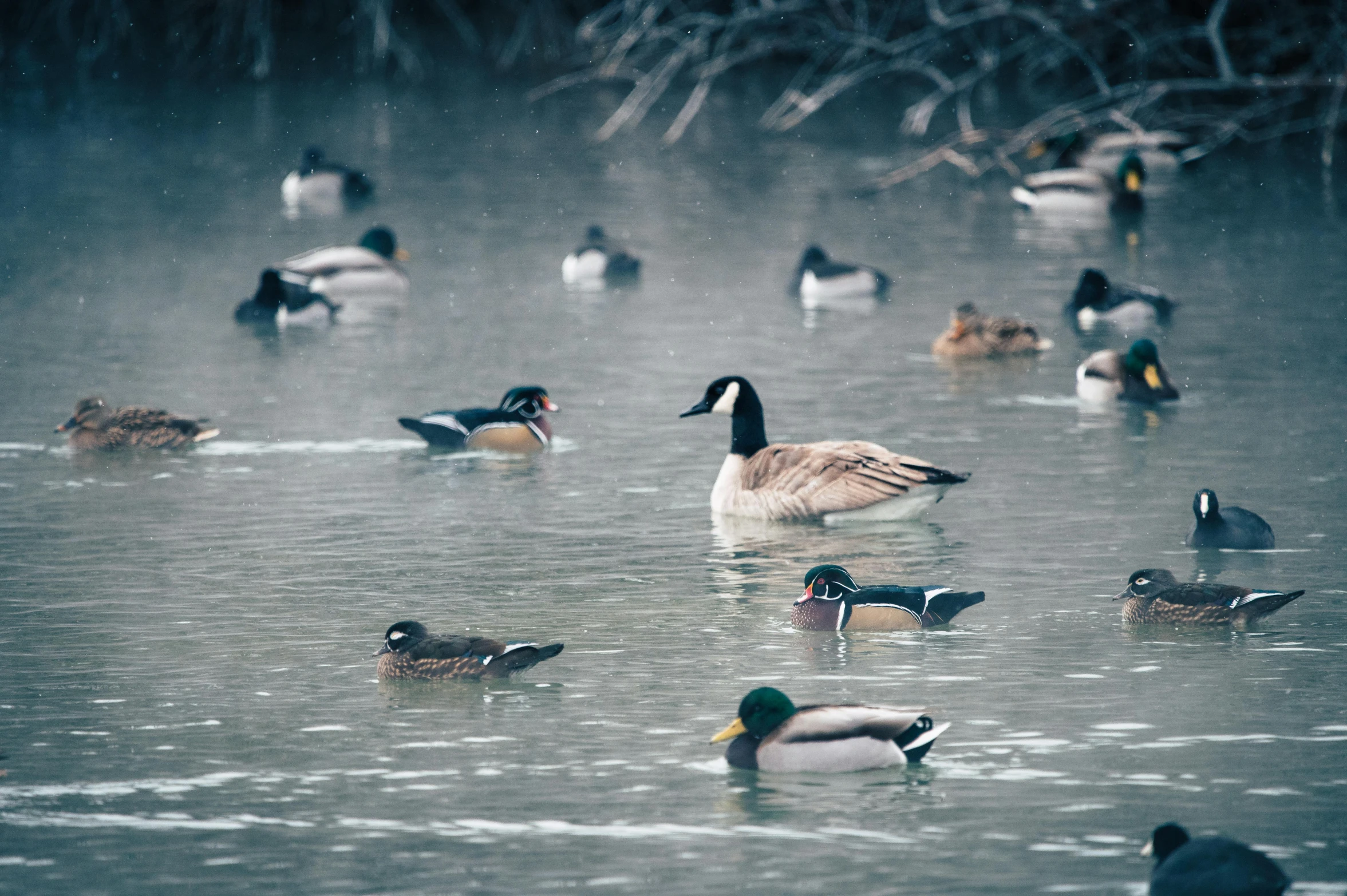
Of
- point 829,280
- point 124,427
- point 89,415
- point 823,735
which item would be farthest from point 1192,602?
point 829,280

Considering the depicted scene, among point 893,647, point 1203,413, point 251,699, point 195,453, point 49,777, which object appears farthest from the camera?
point 1203,413

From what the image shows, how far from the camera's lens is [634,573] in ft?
A: 40.7

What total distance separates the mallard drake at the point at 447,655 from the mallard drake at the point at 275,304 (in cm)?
1238

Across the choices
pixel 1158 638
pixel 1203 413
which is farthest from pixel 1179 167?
pixel 1158 638

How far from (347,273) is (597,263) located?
2.90 metres

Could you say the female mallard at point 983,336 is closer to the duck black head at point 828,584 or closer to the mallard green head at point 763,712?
the duck black head at point 828,584

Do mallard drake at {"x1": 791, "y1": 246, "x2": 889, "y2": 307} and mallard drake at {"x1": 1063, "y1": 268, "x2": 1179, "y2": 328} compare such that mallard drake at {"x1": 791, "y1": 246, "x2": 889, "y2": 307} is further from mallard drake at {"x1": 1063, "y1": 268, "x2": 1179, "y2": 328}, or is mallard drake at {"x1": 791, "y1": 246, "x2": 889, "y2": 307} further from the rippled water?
mallard drake at {"x1": 1063, "y1": 268, "x2": 1179, "y2": 328}

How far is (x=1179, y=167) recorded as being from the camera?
113 feet

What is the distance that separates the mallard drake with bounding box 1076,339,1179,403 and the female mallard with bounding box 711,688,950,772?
908 cm

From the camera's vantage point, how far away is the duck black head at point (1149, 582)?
10992 millimetres

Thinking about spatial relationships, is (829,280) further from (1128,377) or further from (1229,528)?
(1229,528)

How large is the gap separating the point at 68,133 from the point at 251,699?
2912 cm

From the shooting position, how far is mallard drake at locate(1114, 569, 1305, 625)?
10.8 m

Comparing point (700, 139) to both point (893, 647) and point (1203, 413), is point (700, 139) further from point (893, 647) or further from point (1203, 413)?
point (893, 647)
